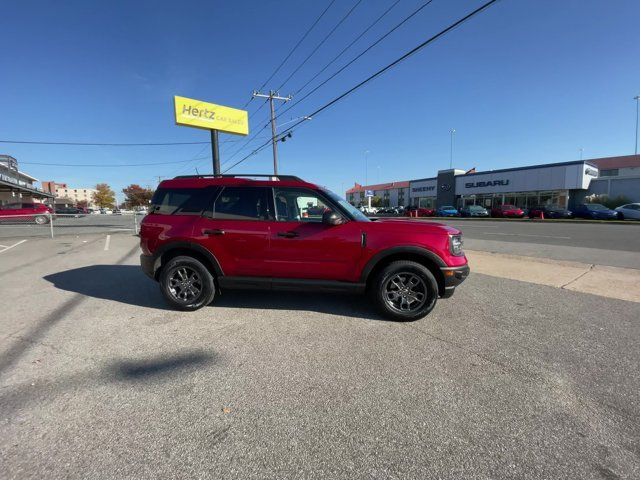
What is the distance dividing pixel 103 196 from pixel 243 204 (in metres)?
129

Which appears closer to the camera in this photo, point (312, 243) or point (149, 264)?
point (312, 243)

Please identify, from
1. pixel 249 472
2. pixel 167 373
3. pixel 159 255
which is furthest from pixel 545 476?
pixel 159 255

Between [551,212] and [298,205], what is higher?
[298,205]

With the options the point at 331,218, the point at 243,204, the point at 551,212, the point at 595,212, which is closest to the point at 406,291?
the point at 331,218

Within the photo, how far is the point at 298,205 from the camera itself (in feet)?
15.4

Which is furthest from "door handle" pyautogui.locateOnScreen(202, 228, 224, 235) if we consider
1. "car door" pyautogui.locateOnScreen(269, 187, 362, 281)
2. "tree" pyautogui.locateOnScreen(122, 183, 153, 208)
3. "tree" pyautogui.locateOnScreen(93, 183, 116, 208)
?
"tree" pyautogui.locateOnScreen(93, 183, 116, 208)

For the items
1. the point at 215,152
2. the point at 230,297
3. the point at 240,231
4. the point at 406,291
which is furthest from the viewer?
the point at 215,152

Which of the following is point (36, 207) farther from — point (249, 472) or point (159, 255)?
point (249, 472)

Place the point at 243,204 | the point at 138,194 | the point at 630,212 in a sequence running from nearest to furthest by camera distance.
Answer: the point at 243,204 < the point at 630,212 < the point at 138,194

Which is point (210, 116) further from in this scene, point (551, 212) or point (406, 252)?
point (551, 212)

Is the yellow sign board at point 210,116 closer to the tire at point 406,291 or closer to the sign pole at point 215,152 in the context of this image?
→ the sign pole at point 215,152

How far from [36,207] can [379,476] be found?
3425cm

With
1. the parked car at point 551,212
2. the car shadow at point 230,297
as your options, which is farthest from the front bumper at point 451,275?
the parked car at point 551,212

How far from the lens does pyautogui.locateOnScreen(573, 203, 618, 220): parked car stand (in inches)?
1122
